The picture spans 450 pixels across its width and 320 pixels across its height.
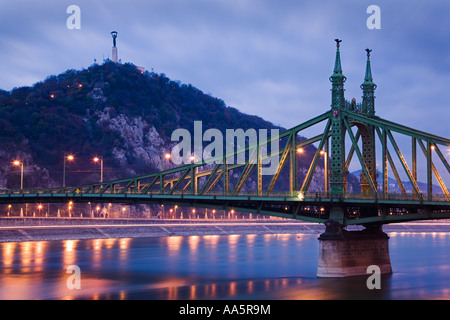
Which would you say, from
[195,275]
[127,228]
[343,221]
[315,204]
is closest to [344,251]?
[343,221]

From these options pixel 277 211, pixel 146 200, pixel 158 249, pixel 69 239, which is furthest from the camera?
pixel 69 239

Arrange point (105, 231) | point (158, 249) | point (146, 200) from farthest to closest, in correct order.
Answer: point (105, 231)
point (158, 249)
point (146, 200)

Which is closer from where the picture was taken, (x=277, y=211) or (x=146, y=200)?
(x=277, y=211)

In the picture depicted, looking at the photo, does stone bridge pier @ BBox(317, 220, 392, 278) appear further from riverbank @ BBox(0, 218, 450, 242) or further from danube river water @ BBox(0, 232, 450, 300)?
riverbank @ BBox(0, 218, 450, 242)

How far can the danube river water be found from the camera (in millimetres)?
62312

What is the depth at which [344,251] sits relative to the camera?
68750mm

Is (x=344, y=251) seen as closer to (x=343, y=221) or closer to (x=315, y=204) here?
(x=343, y=221)

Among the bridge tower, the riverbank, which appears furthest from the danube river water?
the riverbank

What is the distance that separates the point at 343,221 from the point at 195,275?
18.7 m

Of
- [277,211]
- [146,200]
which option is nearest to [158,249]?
[146,200]

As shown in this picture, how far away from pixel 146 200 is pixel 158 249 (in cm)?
3865
